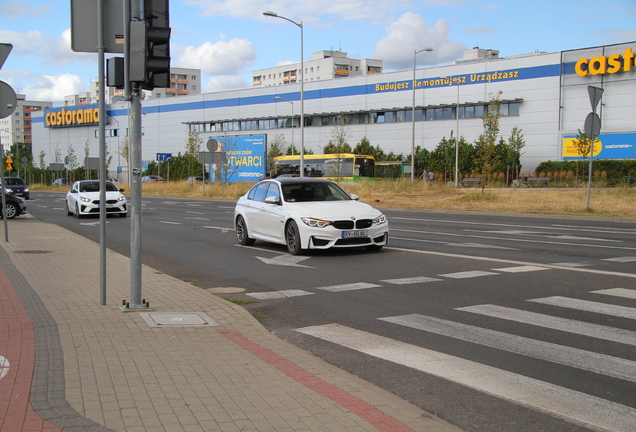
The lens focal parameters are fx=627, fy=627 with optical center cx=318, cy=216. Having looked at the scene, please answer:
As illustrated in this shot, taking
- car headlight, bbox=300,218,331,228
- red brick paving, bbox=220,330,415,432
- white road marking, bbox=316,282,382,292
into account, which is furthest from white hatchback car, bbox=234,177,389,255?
red brick paving, bbox=220,330,415,432

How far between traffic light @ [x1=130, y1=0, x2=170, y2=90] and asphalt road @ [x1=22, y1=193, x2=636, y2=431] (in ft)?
9.39

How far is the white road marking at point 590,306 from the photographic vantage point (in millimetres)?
7102

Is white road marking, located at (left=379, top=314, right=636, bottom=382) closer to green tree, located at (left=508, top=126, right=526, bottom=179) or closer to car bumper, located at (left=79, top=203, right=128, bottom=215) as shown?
car bumper, located at (left=79, top=203, right=128, bottom=215)

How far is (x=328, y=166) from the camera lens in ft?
169

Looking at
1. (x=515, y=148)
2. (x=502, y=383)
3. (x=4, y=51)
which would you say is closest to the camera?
(x=502, y=383)

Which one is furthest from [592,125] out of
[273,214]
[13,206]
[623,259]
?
[13,206]

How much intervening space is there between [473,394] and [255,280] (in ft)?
18.4

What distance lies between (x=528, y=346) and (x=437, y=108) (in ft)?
207

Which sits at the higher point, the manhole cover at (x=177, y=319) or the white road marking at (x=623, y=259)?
the white road marking at (x=623, y=259)

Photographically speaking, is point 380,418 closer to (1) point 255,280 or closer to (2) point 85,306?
(2) point 85,306

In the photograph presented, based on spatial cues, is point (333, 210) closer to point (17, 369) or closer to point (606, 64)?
point (17, 369)

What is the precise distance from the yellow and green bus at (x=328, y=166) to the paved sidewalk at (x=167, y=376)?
1774 inches

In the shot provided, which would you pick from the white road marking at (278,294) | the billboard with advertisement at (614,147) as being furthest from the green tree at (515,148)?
the white road marking at (278,294)

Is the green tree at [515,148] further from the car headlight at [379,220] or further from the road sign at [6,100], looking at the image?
the road sign at [6,100]
